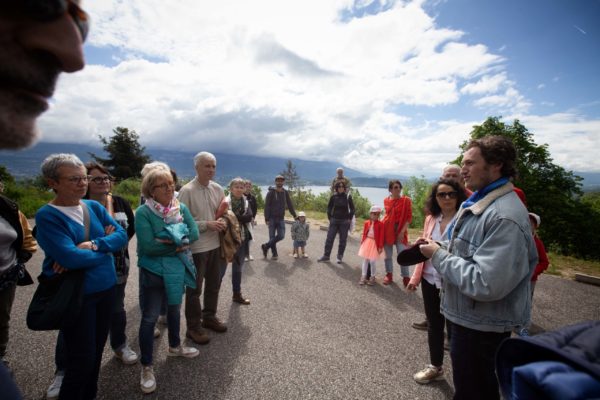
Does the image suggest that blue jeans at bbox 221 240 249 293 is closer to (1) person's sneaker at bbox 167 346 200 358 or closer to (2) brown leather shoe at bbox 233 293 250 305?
(2) brown leather shoe at bbox 233 293 250 305

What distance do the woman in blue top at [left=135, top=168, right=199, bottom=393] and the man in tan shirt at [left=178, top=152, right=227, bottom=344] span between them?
541mm

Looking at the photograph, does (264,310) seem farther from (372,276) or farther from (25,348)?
(25,348)

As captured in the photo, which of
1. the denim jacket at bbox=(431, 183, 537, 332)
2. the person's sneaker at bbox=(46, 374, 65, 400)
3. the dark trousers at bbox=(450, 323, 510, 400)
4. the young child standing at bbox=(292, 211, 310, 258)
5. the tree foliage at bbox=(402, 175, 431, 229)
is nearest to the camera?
the denim jacket at bbox=(431, 183, 537, 332)

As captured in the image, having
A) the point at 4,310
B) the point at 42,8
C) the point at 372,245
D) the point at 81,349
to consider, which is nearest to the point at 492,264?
the point at 42,8

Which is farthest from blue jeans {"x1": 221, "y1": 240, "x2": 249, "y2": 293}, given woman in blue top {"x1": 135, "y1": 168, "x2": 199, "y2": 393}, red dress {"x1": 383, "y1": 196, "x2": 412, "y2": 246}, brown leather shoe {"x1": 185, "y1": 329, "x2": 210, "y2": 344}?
red dress {"x1": 383, "y1": 196, "x2": 412, "y2": 246}

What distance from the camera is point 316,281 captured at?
5.52 metres

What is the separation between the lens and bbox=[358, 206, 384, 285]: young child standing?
212 inches

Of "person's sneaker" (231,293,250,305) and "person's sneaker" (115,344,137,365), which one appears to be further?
"person's sneaker" (231,293,250,305)

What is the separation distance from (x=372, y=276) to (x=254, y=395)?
349 cm

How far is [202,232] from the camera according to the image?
3.24 metres

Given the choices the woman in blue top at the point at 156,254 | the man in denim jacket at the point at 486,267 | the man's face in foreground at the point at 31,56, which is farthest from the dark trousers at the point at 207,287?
the man's face in foreground at the point at 31,56

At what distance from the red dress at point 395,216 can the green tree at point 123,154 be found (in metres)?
35.7

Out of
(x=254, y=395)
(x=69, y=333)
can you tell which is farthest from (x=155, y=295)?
(x=254, y=395)

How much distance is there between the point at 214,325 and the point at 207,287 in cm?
53
